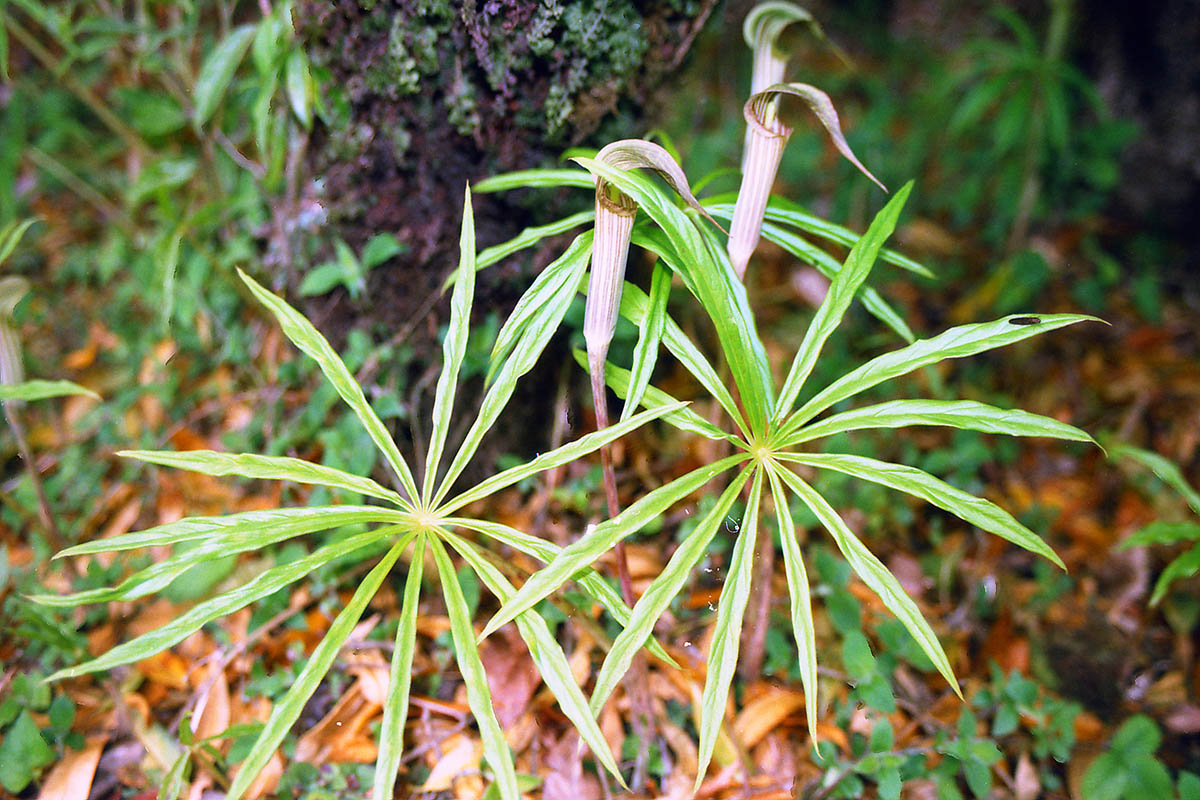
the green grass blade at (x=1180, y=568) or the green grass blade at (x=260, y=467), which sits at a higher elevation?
the green grass blade at (x=1180, y=568)

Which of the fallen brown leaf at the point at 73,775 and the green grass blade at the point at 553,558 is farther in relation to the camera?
the fallen brown leaf at the point at 73,775

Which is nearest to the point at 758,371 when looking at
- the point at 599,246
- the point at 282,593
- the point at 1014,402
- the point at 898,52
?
the point at 599,246

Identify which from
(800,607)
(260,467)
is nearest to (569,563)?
(800,607)

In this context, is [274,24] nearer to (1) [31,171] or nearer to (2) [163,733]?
(2) [163,733]

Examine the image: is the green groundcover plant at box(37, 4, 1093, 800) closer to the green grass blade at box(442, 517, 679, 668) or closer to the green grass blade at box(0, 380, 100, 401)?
the green grass blade at box(442, 517, 679, 668)

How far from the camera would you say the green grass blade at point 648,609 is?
0.82 meters

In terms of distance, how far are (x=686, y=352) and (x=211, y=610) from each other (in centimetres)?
69

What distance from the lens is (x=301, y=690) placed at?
2.82 ft

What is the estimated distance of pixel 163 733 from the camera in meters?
1.31

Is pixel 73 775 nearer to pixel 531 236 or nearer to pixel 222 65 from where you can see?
pixel 531 236

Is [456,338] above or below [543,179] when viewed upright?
below

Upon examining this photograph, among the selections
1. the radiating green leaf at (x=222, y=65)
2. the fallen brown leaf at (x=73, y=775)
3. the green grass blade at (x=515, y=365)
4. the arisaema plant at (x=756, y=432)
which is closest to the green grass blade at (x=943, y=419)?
the arisaema plant at (x=756, y=432)

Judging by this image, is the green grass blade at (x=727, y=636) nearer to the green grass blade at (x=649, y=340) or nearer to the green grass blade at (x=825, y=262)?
the green grass blade at (x=649, y=340)

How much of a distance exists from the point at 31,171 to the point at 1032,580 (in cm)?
329
